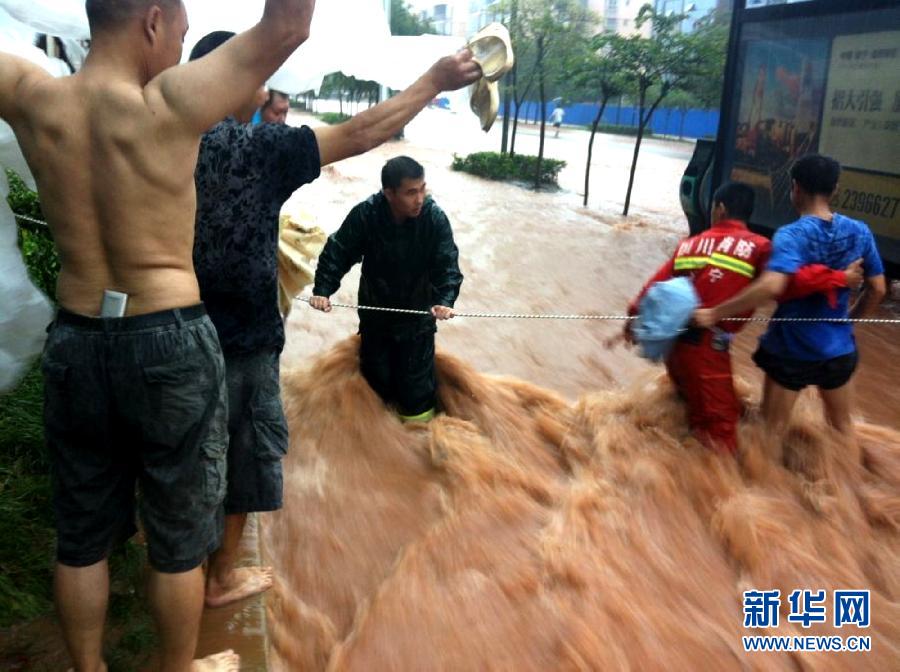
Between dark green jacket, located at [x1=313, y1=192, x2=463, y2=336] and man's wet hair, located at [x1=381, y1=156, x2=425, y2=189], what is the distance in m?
0.25

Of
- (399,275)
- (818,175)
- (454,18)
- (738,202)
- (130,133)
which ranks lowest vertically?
(399,275)

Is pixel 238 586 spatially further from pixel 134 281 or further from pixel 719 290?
pixel 719 290

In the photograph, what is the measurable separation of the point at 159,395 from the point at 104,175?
52 cm

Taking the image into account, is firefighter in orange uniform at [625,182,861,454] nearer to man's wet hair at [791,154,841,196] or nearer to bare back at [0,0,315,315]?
man's wet hair at [791,154,841,196]

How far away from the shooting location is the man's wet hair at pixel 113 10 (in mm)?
1807

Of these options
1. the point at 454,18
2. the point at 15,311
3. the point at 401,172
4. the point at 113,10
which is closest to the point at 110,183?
the point at 113,10

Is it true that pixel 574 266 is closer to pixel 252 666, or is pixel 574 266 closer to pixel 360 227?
pixel 360 227

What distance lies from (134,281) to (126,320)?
9 cm

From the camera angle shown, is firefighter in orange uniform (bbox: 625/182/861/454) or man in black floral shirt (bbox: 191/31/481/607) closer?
man in black floral shirt (bbox: 191/31/481/607)

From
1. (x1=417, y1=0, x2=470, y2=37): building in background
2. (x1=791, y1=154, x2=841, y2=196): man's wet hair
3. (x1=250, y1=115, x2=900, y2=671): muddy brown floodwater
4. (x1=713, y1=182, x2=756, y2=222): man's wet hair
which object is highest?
(x1=417, y1=0, x2=470, y2=37): building in background

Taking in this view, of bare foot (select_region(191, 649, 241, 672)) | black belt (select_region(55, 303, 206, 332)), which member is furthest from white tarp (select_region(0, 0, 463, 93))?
bare foot (select_region(191, 649, 241, 672))

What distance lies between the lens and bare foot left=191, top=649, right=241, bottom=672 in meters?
2.23

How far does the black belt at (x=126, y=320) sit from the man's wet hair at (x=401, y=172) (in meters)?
2.12

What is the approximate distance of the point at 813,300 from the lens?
12.0 feet
